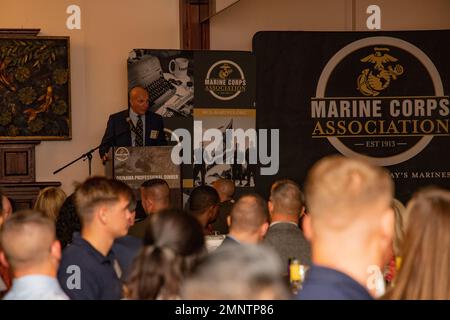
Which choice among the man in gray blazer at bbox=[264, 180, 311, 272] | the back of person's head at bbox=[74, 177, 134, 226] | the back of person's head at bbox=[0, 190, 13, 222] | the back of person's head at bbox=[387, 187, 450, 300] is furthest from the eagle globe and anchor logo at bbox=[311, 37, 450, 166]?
the back of person's head at bbox=[387, 187, 450, 300]

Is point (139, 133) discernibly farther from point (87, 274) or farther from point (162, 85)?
point (87, 274)

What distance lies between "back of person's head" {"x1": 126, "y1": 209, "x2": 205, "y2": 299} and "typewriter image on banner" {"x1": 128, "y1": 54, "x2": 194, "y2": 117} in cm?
712

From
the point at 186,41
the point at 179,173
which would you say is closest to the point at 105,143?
the point at 179,173

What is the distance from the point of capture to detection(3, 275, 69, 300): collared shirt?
9.81 feet

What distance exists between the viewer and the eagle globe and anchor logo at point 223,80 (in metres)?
10.1

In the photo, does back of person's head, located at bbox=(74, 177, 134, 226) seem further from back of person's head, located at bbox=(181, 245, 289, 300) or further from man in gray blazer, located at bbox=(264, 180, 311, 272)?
back of person's head, located at bbox=(181, 245, 289, 300)

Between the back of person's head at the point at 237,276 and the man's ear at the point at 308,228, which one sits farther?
the man's ear at the point at 308,228

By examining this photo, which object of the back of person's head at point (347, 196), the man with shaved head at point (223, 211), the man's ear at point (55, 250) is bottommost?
the man with shaved head at point (223, 211)

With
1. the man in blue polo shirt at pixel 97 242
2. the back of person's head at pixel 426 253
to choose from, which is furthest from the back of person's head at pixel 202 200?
the back of person's head at pixel 426 253

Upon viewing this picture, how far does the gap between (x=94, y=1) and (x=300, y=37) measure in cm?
243

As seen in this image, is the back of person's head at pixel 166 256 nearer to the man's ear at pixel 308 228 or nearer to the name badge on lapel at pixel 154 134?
the man's ear at pixel 308 228

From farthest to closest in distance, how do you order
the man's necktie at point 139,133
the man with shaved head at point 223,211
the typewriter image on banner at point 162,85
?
the typewriter image on banner at point 162,85 < the man's necktie at point 139,133 < the man with shaved head at point 223,211

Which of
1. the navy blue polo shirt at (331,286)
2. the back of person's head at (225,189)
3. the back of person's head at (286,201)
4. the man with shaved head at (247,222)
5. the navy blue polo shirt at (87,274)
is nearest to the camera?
the navy blue polo shirt at (331,286)

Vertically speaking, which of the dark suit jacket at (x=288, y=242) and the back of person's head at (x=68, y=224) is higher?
the back of person's head at (x=68, y=224)
